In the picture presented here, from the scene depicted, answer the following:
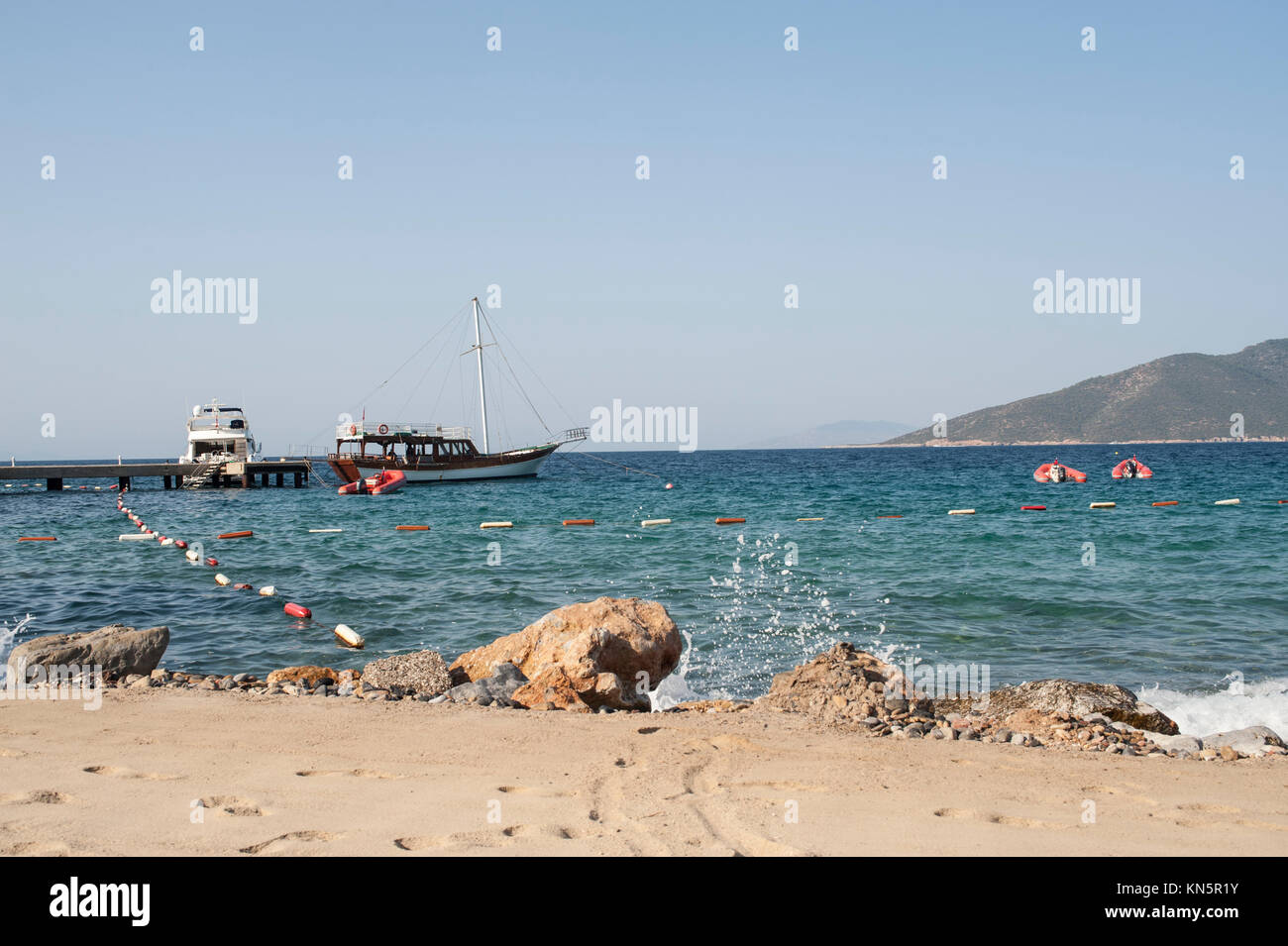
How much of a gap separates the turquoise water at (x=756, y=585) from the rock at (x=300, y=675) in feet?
4.54

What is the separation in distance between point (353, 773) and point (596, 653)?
11.7ft

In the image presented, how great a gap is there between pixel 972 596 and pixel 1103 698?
7.62 metres

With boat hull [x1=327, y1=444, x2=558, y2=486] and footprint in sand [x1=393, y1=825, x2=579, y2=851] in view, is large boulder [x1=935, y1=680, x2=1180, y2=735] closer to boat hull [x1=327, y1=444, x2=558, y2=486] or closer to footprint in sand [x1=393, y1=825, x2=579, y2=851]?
footprint in sand [x1=393, y1=825, x2=579, y2=851]

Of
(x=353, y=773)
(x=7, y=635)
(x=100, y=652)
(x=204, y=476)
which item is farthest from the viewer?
(x=204, y=476)

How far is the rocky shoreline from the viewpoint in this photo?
25.2ft

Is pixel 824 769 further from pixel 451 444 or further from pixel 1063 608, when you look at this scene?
pixel 451 444

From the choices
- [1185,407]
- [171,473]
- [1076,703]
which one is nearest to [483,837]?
[1076,703]

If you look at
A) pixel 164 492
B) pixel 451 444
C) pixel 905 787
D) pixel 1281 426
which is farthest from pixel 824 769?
pixel 1281 426

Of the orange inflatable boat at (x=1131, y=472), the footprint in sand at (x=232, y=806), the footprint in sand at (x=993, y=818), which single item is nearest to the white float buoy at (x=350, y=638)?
the footprint in sand at (x=232, y=806)

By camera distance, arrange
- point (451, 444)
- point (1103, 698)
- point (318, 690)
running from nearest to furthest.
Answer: point (1103, 698) → point (318, 690) → point (451, 444)

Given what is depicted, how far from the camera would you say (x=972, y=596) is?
16.0 metres

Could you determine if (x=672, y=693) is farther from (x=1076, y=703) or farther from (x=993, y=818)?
(x=993, y=818)

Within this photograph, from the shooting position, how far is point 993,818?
528cm
